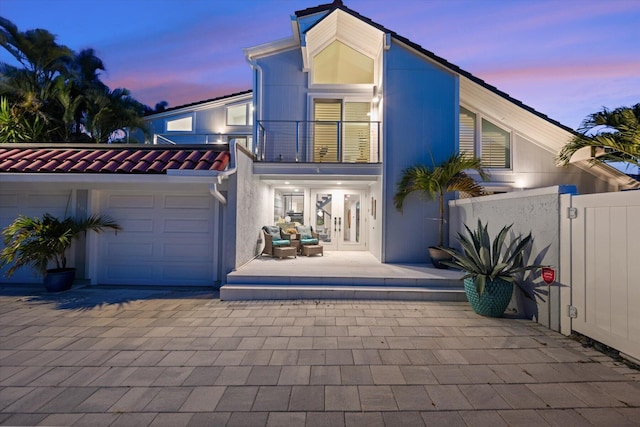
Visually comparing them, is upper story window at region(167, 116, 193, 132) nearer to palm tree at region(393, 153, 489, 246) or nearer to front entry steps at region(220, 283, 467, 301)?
front entry steps at region(220, 283, 467, 301)

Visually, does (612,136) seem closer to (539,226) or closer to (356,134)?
(539,226)

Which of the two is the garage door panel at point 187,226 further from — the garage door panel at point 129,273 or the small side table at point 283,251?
the small side table at point 283,251

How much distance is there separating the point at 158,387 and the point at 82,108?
15793 millimetres

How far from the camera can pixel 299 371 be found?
300 cm

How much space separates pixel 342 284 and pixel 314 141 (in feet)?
16.7

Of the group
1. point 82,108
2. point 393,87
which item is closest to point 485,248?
point 393,87

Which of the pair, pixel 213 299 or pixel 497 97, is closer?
pixel 213 299

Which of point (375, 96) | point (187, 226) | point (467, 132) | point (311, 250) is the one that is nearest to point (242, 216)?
point (187, 226)

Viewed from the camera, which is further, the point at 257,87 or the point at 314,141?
the point at 257,87

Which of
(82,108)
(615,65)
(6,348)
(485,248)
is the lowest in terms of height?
(6,348)

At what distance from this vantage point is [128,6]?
18531 mm

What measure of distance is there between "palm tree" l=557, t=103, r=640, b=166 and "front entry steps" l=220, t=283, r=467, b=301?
5.05 m

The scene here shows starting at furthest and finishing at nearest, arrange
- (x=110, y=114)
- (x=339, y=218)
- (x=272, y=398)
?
(x=110, y=114), (x=339, y=218), (x=272, y=398)

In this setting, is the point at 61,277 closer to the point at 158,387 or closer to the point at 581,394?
the point at 158,387
